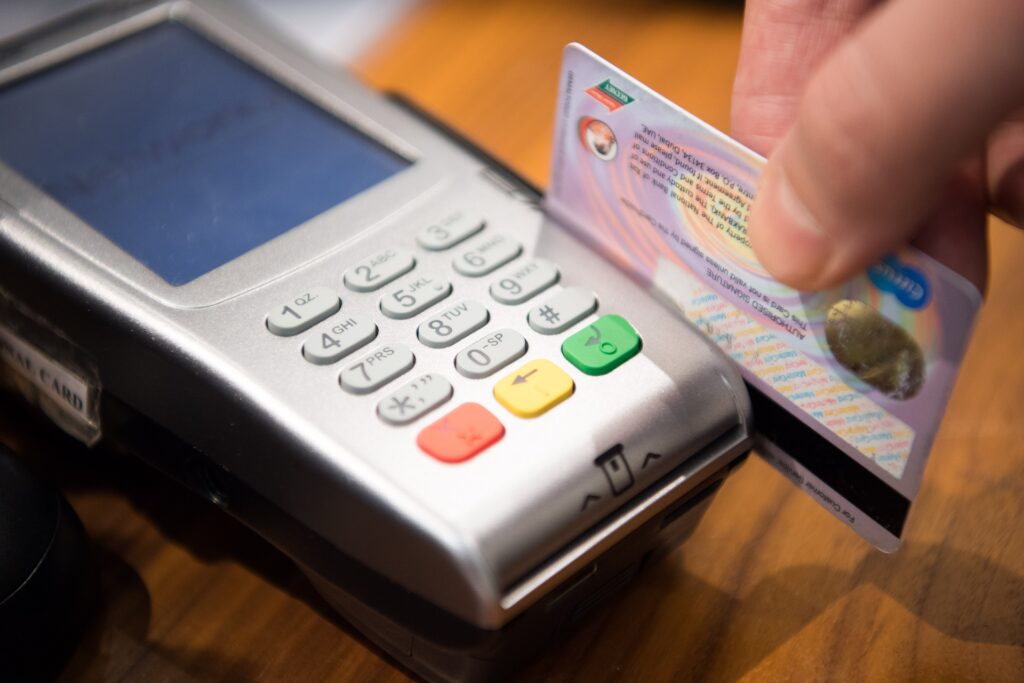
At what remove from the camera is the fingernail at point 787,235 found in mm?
285

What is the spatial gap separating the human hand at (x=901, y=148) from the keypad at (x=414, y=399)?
0.33ft

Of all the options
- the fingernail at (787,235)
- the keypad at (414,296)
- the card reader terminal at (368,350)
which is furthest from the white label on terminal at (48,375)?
the fingernail at (787,235)

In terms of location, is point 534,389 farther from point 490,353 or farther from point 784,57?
point 784,57

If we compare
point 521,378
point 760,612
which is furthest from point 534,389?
point 760,612

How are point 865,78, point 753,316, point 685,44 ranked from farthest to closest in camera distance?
point 685,44, point 753,316, point 865,78

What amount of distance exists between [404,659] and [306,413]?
0.28ft

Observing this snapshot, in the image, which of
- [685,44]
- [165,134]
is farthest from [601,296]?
[685,44]

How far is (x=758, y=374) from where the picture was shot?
36 centimetres

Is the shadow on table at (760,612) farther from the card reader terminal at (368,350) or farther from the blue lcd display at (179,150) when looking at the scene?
the blue lcd display at (179,150)

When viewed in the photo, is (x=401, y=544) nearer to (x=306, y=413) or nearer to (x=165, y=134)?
(x=306, y=413)

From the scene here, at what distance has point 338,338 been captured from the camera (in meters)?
0.34

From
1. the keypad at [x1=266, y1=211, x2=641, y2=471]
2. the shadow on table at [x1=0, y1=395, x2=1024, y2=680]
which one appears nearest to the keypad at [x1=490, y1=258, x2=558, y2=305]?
the keypad at [x1=266, y1=211, x2=641, y2=471]

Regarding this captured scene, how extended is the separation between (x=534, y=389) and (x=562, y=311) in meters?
0.04

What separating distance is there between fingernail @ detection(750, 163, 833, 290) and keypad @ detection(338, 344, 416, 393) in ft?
0.36
